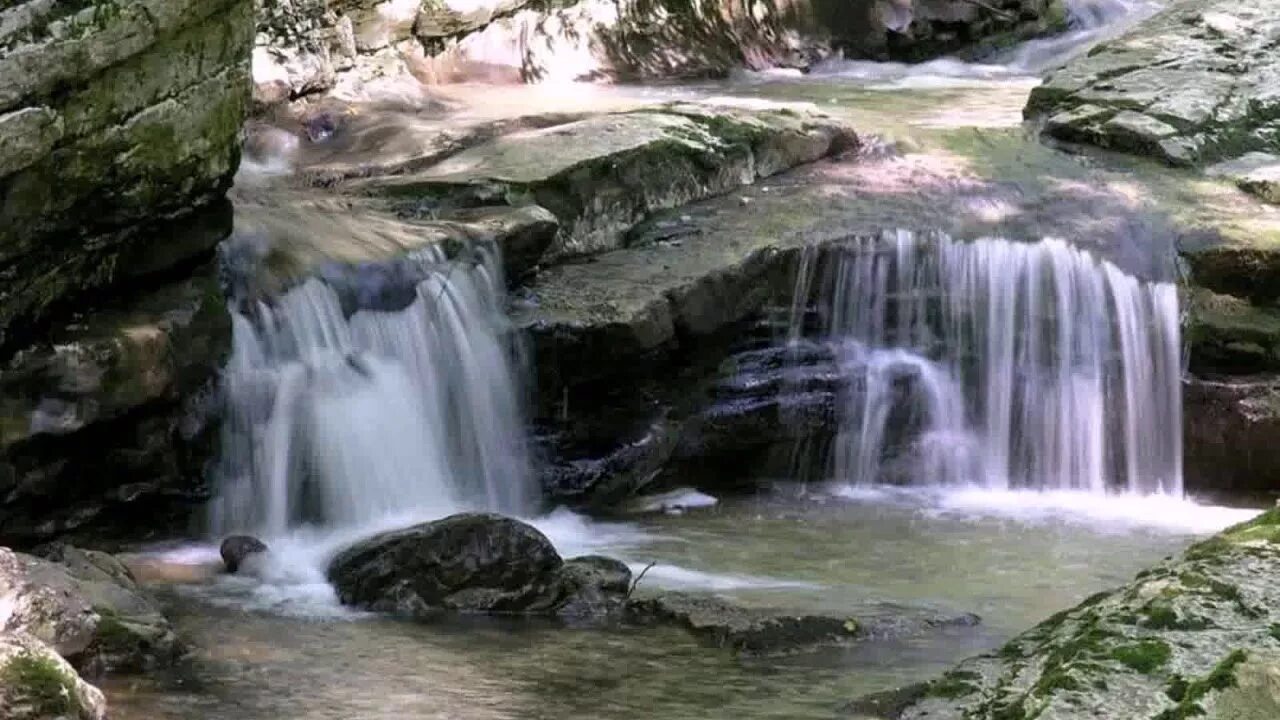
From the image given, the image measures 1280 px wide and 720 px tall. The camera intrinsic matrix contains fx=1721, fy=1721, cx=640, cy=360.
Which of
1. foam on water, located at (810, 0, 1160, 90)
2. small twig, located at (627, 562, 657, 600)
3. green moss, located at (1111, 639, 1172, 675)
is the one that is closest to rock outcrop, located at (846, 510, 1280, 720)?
green moss, located at (1111, 639, 1172, 675)

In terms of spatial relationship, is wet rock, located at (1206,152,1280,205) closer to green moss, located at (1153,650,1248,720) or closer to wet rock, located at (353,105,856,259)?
wet rock, located at (353,105,856,259)

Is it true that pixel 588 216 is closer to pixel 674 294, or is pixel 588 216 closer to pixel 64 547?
pixel 674 294

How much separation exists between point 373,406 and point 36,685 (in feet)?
12.0

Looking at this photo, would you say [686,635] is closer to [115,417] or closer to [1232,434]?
[115,417]

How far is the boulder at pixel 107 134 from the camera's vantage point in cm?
597

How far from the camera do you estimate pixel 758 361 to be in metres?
9.17

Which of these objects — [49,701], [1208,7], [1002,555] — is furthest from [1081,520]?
[1208,7]

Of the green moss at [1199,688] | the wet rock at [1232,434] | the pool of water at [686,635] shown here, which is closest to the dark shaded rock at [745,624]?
the pool of water at [686,635]

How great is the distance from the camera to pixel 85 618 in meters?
5.22

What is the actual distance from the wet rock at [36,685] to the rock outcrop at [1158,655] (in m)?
2.13

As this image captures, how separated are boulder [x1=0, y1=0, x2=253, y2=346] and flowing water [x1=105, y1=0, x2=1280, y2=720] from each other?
84 centimetres

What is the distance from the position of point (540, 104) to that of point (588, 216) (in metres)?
2.72

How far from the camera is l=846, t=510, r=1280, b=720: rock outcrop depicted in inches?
128

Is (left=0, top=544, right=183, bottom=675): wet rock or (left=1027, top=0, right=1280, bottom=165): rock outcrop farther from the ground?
(left=1027, top=0, right=1280, bottom=165): rock outcrop
